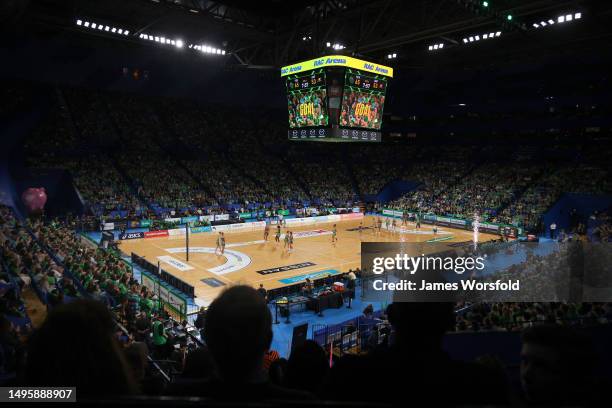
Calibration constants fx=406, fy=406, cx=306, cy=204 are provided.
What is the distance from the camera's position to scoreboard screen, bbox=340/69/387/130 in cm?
2195

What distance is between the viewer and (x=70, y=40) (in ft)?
110

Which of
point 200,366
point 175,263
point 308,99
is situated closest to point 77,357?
point 200,366

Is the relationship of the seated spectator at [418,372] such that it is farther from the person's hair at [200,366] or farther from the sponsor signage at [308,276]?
the sponsor signage at [308,276]

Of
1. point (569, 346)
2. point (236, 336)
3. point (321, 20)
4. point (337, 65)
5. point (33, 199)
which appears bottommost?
point (33, 199)

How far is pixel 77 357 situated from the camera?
73.4 inches

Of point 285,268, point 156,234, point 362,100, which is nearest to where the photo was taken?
point 362,100

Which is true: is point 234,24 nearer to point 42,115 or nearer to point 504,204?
point 42,115

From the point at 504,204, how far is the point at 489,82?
17.1m

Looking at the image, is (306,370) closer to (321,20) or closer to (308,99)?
(308,99)

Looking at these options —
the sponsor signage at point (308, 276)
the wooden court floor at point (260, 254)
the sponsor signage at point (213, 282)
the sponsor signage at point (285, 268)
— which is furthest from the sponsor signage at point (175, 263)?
the sponsor signage at point (308, 276)

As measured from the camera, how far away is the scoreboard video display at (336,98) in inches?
849

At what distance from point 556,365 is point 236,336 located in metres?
1.77

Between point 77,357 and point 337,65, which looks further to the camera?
point 337,65

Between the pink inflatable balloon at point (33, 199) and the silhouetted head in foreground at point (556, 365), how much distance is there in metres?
35.4
